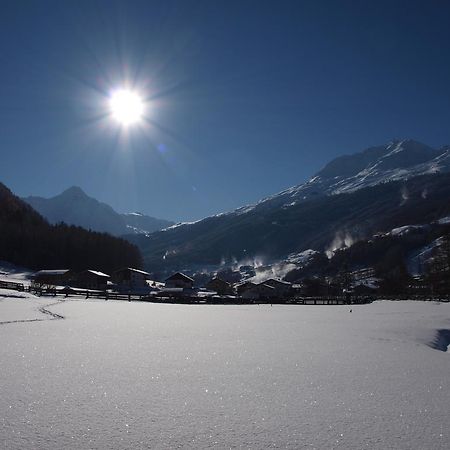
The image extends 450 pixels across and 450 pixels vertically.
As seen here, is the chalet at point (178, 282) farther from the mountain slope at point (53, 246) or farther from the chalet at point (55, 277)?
the mountain slope at point (53, 246)

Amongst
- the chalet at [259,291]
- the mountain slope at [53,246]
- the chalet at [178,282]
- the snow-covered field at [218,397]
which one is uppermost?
the mountain slope at [53,246]

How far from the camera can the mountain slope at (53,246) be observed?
5231 inches

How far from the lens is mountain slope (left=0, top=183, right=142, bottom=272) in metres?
133

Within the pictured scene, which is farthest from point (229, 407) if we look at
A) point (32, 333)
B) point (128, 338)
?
point (32, 333)

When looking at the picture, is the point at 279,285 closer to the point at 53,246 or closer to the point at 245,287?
the point at 245,287

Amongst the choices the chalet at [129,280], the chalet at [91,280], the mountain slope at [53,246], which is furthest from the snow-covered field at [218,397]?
the mountain slope at [53,246]

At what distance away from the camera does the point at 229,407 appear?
5.88m

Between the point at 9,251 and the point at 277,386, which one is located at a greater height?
the point at 9,251

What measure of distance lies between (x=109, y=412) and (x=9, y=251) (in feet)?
470

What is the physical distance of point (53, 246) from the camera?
5522 inches

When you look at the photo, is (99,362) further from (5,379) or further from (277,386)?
(277,386)

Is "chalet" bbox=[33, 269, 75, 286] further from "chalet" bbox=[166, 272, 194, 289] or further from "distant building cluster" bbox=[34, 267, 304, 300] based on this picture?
"chalet" bbox=[166, 272, 194, 289]

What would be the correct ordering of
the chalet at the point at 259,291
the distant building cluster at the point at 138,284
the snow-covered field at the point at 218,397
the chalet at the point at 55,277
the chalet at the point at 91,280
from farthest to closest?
the chalet at the point at 259,291
the chalet at the point at 91,280
the distant building cluster at the point at 138,284
the chalet at the point at 55,277
the snow-covered field at the point at 218,397

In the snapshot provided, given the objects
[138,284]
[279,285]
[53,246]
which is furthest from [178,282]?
[53,246]
